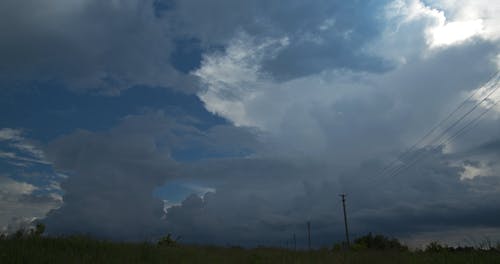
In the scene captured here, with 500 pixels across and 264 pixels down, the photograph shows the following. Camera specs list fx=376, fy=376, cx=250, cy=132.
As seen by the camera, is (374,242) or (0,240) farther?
(374,242)

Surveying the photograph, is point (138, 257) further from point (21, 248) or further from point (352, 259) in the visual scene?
point (352, 259)

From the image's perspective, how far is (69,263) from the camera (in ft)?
40.9

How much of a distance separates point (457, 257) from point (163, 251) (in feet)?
44.4

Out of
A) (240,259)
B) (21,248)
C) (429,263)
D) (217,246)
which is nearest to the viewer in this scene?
(21,248)

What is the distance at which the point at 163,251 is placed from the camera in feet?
61.6

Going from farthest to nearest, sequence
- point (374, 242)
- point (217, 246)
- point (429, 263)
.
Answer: point (374, 242) → point (217, 246) → point (429, 263)

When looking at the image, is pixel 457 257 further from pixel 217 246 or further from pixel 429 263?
pixel 217 246

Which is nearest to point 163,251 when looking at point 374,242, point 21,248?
point 21,248

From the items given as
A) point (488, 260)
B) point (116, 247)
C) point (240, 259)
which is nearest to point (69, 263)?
point (116, 247)

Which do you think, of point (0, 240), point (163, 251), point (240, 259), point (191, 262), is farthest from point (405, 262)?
point (0, 240)

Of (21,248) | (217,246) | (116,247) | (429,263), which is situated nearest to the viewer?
(21,248)

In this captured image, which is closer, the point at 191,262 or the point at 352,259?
the point at 191,262

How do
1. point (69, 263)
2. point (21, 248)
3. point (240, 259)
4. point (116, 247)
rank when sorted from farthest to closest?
point (240, 259), point (116, 247), point (21, 248), point (69, 263)

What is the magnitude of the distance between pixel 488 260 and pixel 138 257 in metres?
14.1
